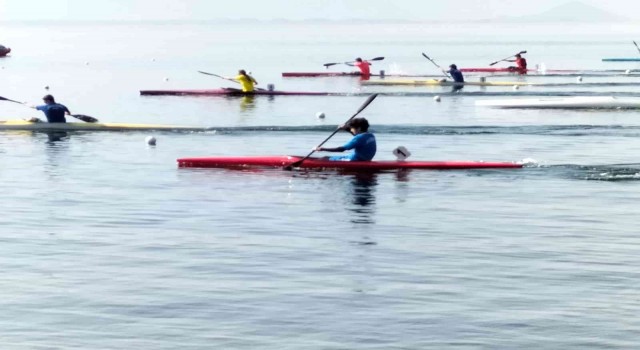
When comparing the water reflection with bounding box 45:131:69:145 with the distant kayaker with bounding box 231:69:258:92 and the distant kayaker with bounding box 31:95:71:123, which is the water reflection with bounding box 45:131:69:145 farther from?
the distant kayaker with bounding box 231:69:258:92

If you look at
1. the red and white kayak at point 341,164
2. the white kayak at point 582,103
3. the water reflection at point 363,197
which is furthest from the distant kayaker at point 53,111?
the white kayak at point 582,103

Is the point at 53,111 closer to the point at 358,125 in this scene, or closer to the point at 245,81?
the point at 358,125

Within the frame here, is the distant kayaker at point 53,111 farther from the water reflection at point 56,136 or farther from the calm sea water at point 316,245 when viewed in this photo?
the calm sea water at point 316,245

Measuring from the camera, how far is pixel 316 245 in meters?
22.6

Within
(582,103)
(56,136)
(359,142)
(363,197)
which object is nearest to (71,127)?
(56,136)

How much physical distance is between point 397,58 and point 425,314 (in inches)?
5051

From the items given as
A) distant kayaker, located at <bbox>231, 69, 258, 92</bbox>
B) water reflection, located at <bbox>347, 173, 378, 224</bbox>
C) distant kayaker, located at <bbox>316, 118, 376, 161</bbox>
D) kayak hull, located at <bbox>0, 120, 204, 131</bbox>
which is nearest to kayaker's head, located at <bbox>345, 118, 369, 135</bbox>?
distant kayaker, located at <bbox>316, 118, 376, 161</bbox>

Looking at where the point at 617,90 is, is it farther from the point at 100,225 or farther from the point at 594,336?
the point at 594,336

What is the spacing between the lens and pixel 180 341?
626 inches

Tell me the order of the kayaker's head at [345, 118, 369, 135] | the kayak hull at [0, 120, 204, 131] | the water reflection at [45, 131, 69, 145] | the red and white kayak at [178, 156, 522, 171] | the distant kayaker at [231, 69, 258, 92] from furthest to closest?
the distant kayaker at [231, 69, 258, 92] < the kayak hull at [0, 120, 204, 131] < the water reflection at [45, 131, 69, 145] < the red and white kayak at [178, 156, 522, 171] < the kayaker's head at [345, 118, 369, 135]

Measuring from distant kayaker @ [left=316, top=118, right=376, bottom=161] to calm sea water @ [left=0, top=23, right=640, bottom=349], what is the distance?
0.66 m

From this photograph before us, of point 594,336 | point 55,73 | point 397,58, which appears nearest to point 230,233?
point 594,336

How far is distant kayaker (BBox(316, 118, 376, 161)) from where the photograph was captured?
30875 millimetres

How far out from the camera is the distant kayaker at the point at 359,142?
101ft
